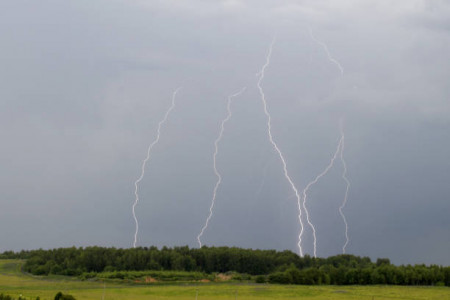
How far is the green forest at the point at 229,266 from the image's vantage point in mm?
59819

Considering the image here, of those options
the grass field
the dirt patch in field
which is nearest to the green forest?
the dirt patch in field

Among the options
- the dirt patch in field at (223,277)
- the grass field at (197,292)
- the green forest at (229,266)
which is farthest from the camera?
the dirt patch in field at (223,277)

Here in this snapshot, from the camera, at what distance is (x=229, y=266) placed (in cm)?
7700

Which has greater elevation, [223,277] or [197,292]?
[223,277]

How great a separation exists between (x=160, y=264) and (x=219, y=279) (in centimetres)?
1340

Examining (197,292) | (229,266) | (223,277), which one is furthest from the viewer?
(229,266)

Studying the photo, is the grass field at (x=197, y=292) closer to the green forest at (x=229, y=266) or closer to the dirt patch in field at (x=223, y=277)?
the green forest at (x=229, y=266)

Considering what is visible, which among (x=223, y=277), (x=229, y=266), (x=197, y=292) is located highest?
(x=229, y=266)

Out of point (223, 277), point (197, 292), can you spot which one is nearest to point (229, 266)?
point (223, 277)

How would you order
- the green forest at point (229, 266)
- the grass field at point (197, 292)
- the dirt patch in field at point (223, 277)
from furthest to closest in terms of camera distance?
the dirt patch in field at point (223, 277)
the green forest at point (229, 266)
the grass field at point (197, 292)

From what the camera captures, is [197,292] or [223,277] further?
[223,277]

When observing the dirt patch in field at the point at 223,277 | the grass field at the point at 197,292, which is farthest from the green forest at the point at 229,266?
the grass field at the point at 197,292

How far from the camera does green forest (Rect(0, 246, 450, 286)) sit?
59819 millimetres

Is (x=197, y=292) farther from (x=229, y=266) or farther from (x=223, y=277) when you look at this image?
(x=229, y=266)
